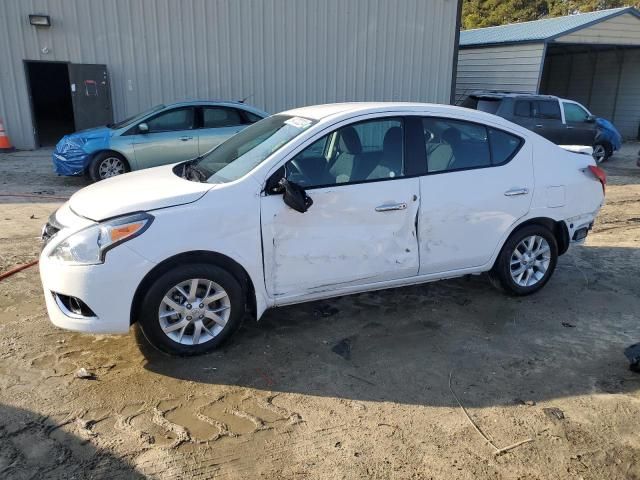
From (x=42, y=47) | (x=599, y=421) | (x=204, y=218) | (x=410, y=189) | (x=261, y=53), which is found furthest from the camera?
(x=261, y=53)

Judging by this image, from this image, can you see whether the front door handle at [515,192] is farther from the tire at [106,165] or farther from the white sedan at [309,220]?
the tire at [106,165]

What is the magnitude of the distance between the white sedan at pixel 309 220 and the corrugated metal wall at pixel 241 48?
10686mm

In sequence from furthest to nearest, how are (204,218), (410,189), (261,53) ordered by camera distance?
(261,53) < (410,189) < (204,218)

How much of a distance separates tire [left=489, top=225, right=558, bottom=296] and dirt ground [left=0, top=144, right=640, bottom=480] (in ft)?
0.50

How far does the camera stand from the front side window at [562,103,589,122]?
13.0 metres

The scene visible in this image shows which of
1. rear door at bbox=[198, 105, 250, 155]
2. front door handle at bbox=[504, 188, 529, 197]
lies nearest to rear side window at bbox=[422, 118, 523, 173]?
front door handle at bbox=[504, 188, 529, 197]

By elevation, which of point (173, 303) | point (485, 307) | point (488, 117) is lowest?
point (485, 307)

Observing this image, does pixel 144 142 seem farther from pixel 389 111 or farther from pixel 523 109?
pixel 523 109

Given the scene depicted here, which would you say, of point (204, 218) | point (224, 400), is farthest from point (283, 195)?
point (224, 400)

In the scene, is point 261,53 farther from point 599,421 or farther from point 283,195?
point 599,421

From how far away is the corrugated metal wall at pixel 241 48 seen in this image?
1334 cm

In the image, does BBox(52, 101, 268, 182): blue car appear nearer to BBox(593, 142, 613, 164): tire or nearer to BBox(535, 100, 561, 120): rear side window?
BBox(535, 100, 561, 120): rear side window

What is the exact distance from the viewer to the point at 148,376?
3568mm

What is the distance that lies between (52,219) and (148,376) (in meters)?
1.33
